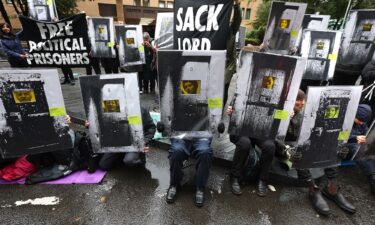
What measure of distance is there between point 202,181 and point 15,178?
8.39ft

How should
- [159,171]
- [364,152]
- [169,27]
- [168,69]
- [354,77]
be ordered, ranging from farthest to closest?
[169,27] → [354,77] → [159,171] → [364,152] → [168,69]

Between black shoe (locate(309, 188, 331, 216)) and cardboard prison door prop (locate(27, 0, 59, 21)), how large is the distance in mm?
6346

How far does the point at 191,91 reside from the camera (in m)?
2.82

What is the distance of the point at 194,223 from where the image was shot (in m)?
2.54

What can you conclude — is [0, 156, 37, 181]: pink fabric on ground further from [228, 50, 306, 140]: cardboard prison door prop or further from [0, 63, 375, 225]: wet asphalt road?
[228, 50, 306, 140]: cardboard prison door prop

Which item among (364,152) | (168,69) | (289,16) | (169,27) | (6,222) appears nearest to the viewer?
(6,222)

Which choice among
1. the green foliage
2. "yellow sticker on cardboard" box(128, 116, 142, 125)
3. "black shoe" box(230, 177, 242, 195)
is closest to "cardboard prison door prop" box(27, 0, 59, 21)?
"yellow sticker on cardboard" box(128, 116, 142, 125)

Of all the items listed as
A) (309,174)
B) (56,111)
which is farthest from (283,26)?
(56,111)

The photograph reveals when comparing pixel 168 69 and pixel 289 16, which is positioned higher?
pixel 289 16

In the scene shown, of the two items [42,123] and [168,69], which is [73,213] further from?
[168,69]

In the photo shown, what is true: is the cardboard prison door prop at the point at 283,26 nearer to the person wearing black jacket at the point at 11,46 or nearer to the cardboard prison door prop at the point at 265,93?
the cardboard prison door prop at the point at 265,93

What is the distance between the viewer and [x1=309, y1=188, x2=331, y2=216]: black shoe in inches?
106

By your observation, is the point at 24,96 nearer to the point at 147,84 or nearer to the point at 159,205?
the point at 159,205

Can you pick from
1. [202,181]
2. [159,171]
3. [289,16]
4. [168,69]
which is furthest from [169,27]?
[202,181]
